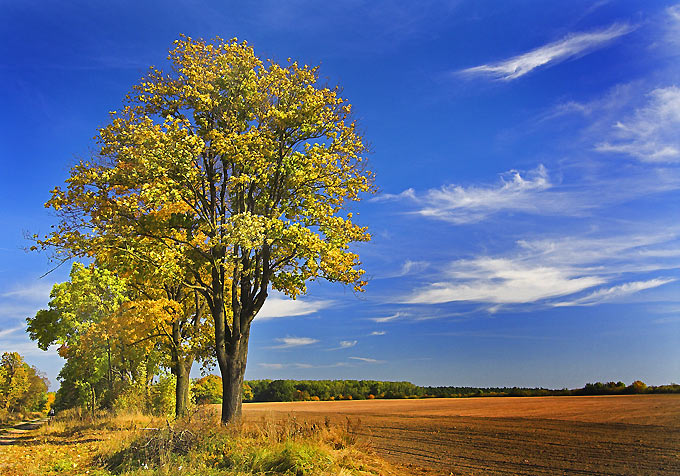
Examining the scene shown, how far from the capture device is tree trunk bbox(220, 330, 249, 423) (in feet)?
65.2

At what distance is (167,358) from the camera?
3569 centimetres

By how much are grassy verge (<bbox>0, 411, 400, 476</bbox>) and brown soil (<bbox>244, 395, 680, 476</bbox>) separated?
1.89 meters

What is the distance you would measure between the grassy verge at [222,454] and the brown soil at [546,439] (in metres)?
1.89

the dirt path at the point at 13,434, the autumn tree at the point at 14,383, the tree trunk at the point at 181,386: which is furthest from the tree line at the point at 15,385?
the tree trunk at the point at 181,386

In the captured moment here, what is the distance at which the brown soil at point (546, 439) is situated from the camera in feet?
51.0

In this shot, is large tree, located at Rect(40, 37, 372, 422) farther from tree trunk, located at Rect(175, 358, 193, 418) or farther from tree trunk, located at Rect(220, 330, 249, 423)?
tree trunk, located at Rect(175, 358, 193, 418)

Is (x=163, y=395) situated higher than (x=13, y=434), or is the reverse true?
(x=163, y=395)

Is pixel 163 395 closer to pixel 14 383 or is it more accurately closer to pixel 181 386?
pixel 181 386

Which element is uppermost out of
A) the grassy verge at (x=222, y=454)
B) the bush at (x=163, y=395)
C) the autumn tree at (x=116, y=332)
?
the autumn tree at (x=116, y=332)

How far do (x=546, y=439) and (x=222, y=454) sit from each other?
1353cm

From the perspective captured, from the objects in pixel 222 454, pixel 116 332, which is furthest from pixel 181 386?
pixel 222 454

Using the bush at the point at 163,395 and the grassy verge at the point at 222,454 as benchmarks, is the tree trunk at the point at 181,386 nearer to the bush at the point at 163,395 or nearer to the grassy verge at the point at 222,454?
the bush at the point at 163,395

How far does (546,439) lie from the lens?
1998 cm

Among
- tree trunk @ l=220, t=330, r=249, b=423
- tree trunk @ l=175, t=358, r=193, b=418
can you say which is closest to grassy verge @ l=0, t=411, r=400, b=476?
tree trunk @ l=220, t=330, r=249, b=423
